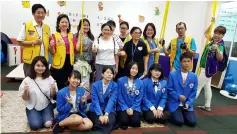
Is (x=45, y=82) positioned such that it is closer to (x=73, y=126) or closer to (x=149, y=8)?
(x=73, y=126)

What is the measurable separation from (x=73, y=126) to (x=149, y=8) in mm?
5115

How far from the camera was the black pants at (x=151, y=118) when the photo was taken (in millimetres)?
2811

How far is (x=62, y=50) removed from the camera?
276 cm

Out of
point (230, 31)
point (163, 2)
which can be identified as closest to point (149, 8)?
point (163, 2)

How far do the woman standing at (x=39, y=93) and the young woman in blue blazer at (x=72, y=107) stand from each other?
16 cm

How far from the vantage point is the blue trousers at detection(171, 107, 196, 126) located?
283 cm

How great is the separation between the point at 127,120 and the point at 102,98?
0.41m

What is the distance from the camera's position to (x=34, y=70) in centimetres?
246

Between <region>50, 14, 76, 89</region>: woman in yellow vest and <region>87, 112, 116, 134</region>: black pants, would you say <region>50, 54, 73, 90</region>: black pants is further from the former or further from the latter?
<region>87, 112, 116, 134</region>: black pants

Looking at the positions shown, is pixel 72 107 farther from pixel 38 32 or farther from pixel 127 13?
pixel 127 13

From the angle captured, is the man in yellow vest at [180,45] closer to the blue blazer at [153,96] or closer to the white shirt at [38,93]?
the blue blazer at [153,96]

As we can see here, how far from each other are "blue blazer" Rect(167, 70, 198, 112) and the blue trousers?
63 millimetres

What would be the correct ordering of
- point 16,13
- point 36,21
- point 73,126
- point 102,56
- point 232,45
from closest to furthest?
point 73,126, point 36,21, point 102,56, point 232,45, point 16,13

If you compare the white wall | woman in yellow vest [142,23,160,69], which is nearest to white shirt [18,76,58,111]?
woman in yellow vest [142,23,160,69]
